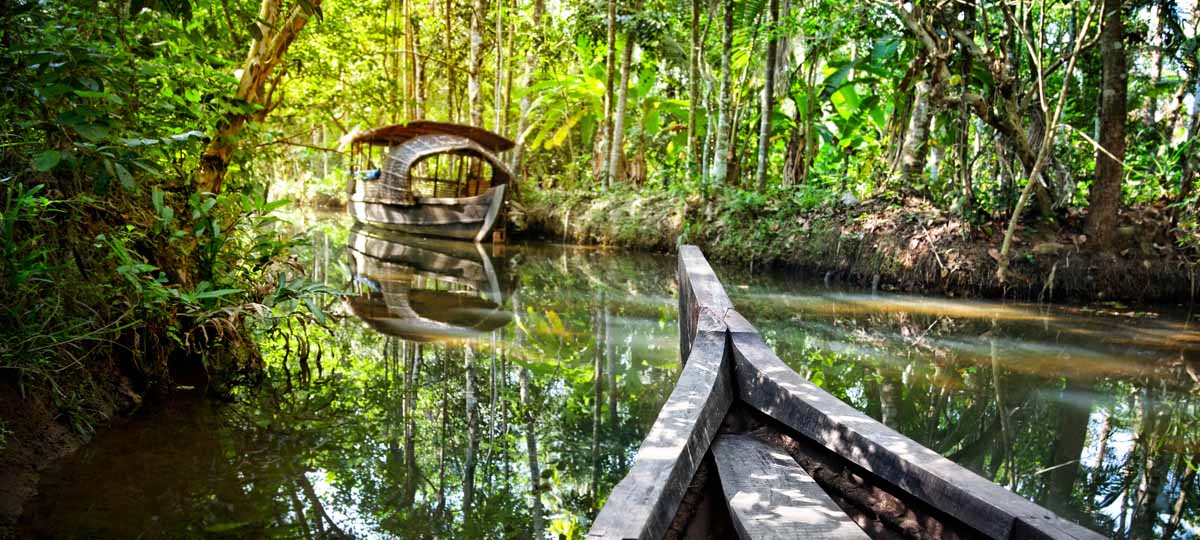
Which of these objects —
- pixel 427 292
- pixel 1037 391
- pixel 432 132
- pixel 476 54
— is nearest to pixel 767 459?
pixel 1037 391

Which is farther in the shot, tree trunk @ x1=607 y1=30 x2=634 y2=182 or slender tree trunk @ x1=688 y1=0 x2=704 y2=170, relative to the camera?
tree trunk @ x1=607 y1=30 x2=634 y2=182

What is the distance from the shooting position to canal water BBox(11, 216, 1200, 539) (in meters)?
2.55

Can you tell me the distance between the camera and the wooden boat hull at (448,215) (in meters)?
14.1

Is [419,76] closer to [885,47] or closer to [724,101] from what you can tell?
[724,101]

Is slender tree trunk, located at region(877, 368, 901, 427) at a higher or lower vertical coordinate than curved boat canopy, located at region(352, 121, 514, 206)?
lower

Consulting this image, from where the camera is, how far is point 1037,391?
14.2 ft

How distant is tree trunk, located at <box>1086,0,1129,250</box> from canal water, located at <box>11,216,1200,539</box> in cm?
106

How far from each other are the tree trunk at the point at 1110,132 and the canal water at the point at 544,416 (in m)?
1.06

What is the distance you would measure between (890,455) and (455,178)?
61.1ft

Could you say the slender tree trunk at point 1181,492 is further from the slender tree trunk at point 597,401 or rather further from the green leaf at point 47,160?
the green leaf at point 47,160

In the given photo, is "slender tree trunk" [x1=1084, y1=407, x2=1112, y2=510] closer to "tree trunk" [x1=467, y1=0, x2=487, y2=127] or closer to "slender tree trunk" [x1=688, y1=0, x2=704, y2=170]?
"slender tree trunk" [x1=688, y1=0, x2=704, y2=170]

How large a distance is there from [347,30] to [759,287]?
381 inches

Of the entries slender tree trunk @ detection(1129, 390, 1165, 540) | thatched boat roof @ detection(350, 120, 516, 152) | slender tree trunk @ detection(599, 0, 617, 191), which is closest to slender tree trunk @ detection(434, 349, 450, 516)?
slender tree trunk @ detection(1129, 390, 1165, 540)

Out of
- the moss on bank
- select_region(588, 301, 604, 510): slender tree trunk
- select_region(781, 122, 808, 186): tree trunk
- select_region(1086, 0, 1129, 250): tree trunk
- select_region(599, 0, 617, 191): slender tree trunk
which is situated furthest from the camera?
select_region(599, 0, 617, 191): slender tree trunk
